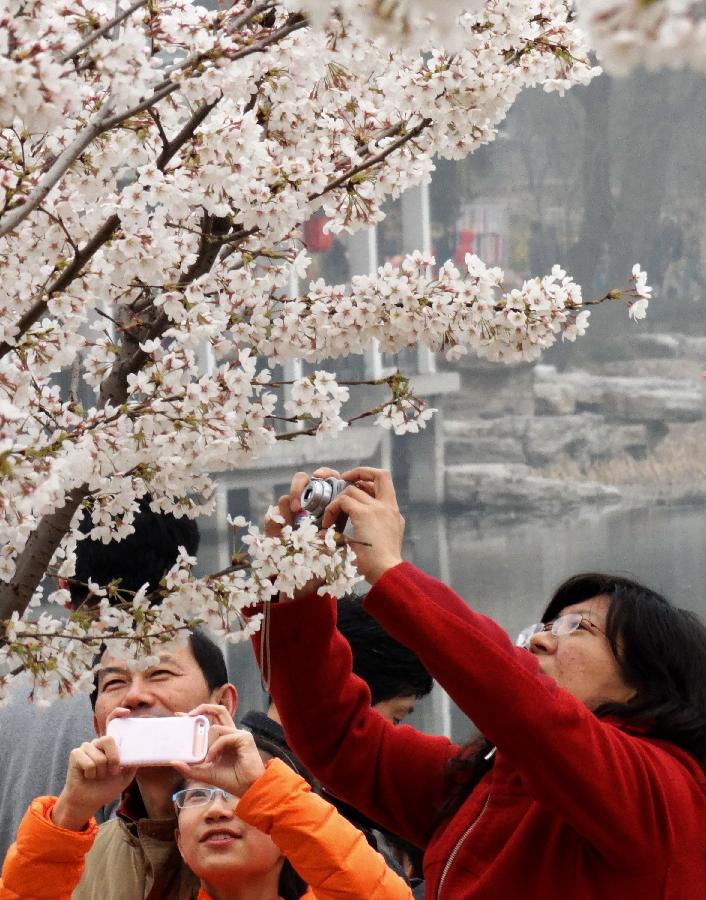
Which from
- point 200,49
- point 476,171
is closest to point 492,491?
point 476,171

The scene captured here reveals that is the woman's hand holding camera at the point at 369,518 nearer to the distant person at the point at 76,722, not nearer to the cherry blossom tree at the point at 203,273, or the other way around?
the cherry blossom tree at the point at 203,273

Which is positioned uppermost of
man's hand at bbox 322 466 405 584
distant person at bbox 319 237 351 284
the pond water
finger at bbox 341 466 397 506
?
distant person at bbox 319 237 351 284

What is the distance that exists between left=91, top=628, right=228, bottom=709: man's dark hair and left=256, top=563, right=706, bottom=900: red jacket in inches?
8.4

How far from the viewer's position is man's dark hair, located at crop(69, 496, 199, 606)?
4.81 feet

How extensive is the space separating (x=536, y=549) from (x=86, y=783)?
3.04 metres

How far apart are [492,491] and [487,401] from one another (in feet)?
0.97

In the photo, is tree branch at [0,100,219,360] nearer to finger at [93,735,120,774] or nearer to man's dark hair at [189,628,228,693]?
finger at [93,735,120,774]

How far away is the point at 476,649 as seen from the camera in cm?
94

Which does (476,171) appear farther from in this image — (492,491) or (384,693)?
(384,693)

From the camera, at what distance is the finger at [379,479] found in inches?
39.6

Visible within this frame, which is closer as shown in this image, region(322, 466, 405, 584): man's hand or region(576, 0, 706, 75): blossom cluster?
region(576, 0, 706, 75): blossom cluster

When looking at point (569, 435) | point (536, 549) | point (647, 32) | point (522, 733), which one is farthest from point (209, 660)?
point (569, 435)

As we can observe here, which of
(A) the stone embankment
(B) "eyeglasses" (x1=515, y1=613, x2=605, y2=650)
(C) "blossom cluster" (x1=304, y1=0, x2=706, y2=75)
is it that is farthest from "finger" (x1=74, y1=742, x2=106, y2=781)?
(A) the stone embankment

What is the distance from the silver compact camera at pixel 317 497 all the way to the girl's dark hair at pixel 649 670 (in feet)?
0.95
